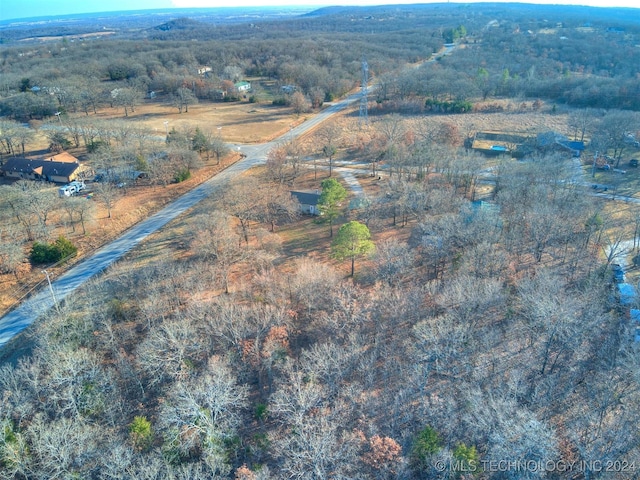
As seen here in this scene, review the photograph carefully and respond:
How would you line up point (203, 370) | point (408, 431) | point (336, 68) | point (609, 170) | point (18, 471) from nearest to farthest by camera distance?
point (18, 471)
point (408, 431)
point (203, 370)
point (609, 170)
point (336, 68)

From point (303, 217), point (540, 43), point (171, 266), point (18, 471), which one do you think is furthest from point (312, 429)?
point (540, 43)

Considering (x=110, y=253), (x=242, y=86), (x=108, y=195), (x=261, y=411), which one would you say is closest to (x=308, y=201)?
(x=110, y=253)

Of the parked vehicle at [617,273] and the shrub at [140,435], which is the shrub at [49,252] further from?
the parked vehicle at [617,273]

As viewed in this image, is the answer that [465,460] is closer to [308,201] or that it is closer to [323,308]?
[323,308]

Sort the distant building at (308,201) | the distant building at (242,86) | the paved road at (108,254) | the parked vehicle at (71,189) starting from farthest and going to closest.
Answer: the distant building at (242,86)
the parked vehicle at (71,189)
the distant building at (308,201)
the paved road at (108,254)

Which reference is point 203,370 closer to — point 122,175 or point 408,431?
point 408,431

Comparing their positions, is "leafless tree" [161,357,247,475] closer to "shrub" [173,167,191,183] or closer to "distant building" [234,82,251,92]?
"shrub" [173,167,191,183]

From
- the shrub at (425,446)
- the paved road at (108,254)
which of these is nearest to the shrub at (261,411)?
the shrub at (425,446)
